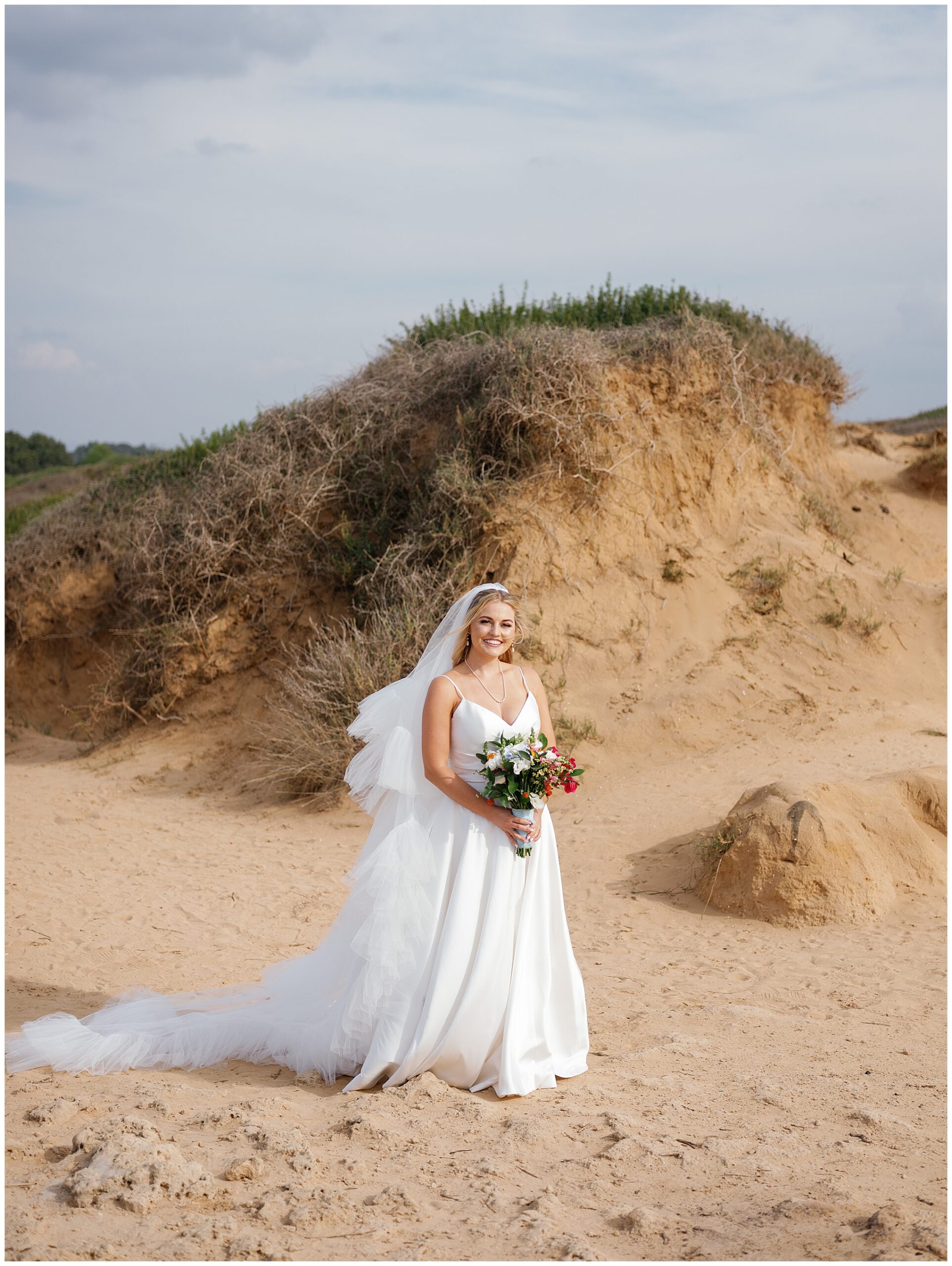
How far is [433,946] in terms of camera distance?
427 centimetres

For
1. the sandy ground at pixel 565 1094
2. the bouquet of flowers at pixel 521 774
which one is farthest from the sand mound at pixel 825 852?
the bouquet of flowers at pixel 521 774

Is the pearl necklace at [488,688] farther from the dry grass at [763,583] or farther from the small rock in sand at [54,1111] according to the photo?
the dry grass at [763,583]

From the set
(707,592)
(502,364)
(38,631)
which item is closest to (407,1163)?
(707,592)

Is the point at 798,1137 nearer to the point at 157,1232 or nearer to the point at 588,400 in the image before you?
the point at 157,1232

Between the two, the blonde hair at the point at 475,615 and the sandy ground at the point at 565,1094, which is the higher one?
the blonde hair at the point at 475,615

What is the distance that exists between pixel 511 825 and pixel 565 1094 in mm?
1116

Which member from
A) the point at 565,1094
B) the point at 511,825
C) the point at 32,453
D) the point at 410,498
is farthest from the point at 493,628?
the point at 32,453

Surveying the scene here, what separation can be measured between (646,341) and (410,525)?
12.2ft

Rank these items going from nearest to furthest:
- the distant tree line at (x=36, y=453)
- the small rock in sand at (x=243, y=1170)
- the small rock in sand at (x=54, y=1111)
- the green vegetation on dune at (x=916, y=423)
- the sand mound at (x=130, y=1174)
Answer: the sand mound at (x=130, y=1174) → the small rock in sand at (x=243, y=1170) → the small rock in sand at (x=54, y=1111) → the green vegetation on dune at (x=916, y=423) → the distant tree line at (x=36, y=453)

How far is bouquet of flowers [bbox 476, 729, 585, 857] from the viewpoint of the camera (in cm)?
426

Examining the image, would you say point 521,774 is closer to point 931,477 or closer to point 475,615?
point 475,615

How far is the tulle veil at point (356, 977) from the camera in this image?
14.0 ft

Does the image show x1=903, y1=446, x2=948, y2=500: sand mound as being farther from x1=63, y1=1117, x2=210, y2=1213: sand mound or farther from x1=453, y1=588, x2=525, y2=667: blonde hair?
x1=63, y1=1117, x2=210, y2=1213: sand mound

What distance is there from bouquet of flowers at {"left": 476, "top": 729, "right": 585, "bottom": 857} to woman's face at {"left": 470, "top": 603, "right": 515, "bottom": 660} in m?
0.39
